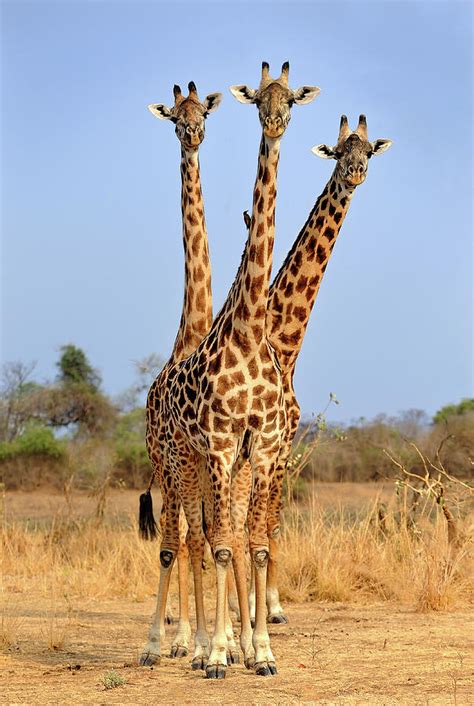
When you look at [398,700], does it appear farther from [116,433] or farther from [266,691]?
[116,433]

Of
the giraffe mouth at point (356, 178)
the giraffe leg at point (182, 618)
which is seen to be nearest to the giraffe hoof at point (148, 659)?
the giraffe leg at point (182, 618)

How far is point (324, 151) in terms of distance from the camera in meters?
8.64

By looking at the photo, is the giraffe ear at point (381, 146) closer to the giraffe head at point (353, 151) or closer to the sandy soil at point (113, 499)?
the giraffe head at point (353, 151)

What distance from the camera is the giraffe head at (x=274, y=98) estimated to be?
657 cm

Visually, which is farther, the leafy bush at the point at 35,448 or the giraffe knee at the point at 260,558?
the leafy bush at the point at 35,448

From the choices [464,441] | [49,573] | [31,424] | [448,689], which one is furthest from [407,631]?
[31,424]

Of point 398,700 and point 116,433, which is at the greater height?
point 116,433

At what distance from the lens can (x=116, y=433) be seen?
93.8 feet

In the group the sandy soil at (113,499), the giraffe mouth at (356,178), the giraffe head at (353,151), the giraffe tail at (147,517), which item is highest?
the giraffe head at (353,151)

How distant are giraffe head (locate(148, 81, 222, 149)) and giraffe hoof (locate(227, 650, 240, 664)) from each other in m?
3.70

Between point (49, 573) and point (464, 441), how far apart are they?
11913mm

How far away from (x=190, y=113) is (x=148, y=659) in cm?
389

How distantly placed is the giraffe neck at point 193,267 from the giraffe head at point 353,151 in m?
1.06

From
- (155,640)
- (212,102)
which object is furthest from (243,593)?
(212,102)
